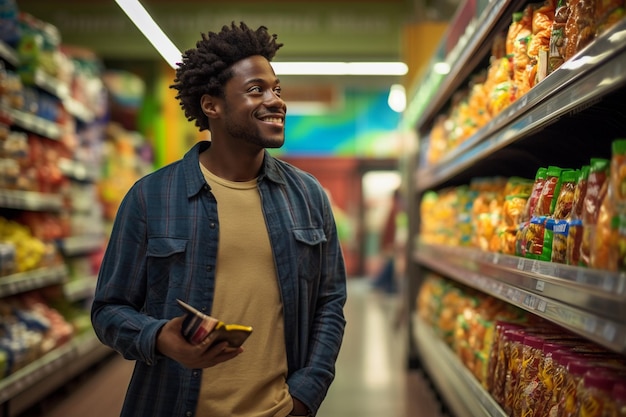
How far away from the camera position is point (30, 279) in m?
4.05

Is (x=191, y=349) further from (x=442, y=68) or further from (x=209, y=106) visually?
(x=442, y=68)

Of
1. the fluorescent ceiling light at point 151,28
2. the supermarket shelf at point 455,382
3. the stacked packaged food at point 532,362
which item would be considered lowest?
the supermarket shelf at point 455,382

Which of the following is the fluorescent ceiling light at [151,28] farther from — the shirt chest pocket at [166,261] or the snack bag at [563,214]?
the snack bag at [563,214]

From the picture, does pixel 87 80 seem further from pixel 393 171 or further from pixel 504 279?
pixel 393 171

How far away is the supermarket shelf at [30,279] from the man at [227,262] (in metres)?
2.25

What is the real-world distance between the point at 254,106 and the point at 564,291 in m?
0.85

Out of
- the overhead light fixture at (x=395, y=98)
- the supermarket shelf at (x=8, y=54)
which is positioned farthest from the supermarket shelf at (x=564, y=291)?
the overhead light fixture at (x=395, y=98)

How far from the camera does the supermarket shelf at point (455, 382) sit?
2.52m

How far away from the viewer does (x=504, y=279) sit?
7.68 ft

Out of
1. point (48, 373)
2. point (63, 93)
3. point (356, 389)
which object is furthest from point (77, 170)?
point (356, 389)

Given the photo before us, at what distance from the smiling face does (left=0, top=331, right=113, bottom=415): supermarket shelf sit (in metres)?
2.27

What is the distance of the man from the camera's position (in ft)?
5.40

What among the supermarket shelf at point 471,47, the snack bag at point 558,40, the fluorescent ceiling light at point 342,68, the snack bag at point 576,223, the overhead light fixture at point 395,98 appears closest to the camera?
the snack bag at point 576,223

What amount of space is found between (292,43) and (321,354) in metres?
6.34
